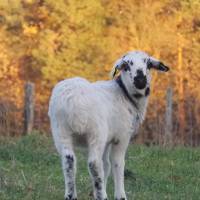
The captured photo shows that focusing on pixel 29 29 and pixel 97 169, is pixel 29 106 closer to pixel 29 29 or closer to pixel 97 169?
pixel 97 169

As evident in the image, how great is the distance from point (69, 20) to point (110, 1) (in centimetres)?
184

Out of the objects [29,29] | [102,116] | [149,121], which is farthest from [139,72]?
[29,29]

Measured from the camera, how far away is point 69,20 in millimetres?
30125

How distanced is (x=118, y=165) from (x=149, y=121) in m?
16.0

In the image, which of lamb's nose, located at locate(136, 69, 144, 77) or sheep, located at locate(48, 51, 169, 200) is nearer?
sheep, located at locate(48, 51, 169, 200)

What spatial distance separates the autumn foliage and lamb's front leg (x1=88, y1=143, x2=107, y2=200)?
2090 cm

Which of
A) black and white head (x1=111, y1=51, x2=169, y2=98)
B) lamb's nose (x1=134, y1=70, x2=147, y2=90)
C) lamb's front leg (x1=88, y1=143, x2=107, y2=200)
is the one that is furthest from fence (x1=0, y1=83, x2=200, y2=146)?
lamb's front leg (x1=88, y1=143, x2=107, y2=200)

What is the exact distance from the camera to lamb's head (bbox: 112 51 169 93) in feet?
25.2

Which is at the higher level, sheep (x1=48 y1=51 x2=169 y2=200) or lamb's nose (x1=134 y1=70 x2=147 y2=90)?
lamb's nose (x1=134 y1=70 x2=147 y2=90)

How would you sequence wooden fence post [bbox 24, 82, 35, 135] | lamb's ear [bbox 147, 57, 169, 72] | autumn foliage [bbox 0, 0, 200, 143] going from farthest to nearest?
autumn foliage [bbox 0, 0, 200, 143] → wooden fence post [bbox 24, 82, 35, 135] → lamb's ear [bbox 147, 57, 169, 72]

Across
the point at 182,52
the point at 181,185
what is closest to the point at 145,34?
the point at 182,52

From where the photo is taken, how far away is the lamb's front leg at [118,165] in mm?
7739

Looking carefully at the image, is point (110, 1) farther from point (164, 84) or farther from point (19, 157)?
point (19, 157)

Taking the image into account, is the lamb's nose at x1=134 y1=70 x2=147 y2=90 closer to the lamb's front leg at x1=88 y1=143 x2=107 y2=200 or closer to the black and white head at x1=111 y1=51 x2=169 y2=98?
the black and white head at x1=111 y1=51 x2=169 y2=98
